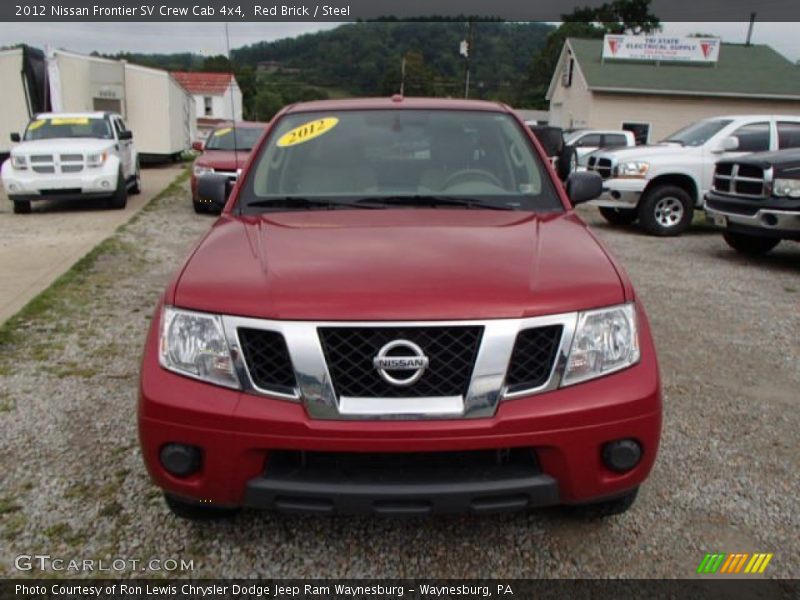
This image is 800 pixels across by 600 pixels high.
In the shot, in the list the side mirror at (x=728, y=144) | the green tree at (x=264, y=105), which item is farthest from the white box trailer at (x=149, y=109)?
the green tree at (x=264, y=105)

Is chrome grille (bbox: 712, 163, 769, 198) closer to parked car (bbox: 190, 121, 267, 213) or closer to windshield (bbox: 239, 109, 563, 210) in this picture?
windshield (bbox: 239, 109, 563, 210)

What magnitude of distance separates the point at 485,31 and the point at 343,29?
10233 mm

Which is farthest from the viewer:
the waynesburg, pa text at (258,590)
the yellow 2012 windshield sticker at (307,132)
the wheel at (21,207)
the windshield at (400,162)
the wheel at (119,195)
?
the wheel at (119,195)

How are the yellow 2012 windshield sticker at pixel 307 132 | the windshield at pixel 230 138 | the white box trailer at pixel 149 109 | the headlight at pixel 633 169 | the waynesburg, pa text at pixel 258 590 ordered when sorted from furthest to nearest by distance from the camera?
the white box trailer at pixel 149 109 < the windshield at pixel 230 138 < the headlight at pixel 633 169 < the yellow 2012 windshield sticker at pixel 307 132 < the waynesburg, pa text at pixel 258 590

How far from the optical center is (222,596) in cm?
230

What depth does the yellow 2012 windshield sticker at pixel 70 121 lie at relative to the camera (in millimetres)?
12113

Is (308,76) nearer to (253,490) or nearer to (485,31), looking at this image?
(485,31)

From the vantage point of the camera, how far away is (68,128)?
1209 cm

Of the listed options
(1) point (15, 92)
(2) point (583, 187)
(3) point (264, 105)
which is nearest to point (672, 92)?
(1) point (15, 92)

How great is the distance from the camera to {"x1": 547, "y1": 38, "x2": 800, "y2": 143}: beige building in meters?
26.4

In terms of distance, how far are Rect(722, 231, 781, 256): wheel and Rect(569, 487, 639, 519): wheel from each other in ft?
23.2

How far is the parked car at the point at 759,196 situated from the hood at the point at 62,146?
9.65m

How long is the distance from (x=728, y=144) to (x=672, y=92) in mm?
19135

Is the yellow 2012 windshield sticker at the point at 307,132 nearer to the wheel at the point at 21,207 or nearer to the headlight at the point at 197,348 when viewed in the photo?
the headlight at the point at 197,348
